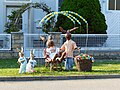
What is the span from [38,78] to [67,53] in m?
2.45

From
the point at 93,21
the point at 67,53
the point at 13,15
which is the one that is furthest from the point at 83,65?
the point at 13,15

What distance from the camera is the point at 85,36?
19156mm

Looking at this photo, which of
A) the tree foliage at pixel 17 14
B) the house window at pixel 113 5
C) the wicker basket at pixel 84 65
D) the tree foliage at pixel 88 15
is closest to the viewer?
the wicker basket at pixel 84 65

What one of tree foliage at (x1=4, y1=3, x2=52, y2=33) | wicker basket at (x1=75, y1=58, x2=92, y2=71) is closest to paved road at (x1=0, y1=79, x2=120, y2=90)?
wicker basket at (x1=75, y1=58, x2=92, y2=71)

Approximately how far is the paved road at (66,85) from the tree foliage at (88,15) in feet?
28.7

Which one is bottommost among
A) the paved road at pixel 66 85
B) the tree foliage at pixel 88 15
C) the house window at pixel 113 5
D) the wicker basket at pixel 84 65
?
the paved road at pixel 66 85

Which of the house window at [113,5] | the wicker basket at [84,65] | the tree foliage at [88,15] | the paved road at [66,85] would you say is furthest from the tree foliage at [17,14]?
the paved road at [66,85]

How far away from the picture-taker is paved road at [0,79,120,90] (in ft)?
36.9

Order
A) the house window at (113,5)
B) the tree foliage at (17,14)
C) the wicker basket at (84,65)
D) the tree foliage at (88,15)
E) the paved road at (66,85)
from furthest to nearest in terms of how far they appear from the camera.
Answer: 1. the house window at (113,5)
2. the tree foliage at (88,15)
3. the tree foliage at (17,14)
4. the wicker basket at (84,65)
5. the paved road at (66,85)

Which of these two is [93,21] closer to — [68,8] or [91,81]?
[68,8]

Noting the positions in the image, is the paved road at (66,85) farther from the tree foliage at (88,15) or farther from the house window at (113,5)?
the house window at (113,5)

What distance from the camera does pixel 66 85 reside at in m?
11.8

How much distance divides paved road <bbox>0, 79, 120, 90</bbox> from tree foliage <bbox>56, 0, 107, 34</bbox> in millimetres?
8733

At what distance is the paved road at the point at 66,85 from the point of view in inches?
443
